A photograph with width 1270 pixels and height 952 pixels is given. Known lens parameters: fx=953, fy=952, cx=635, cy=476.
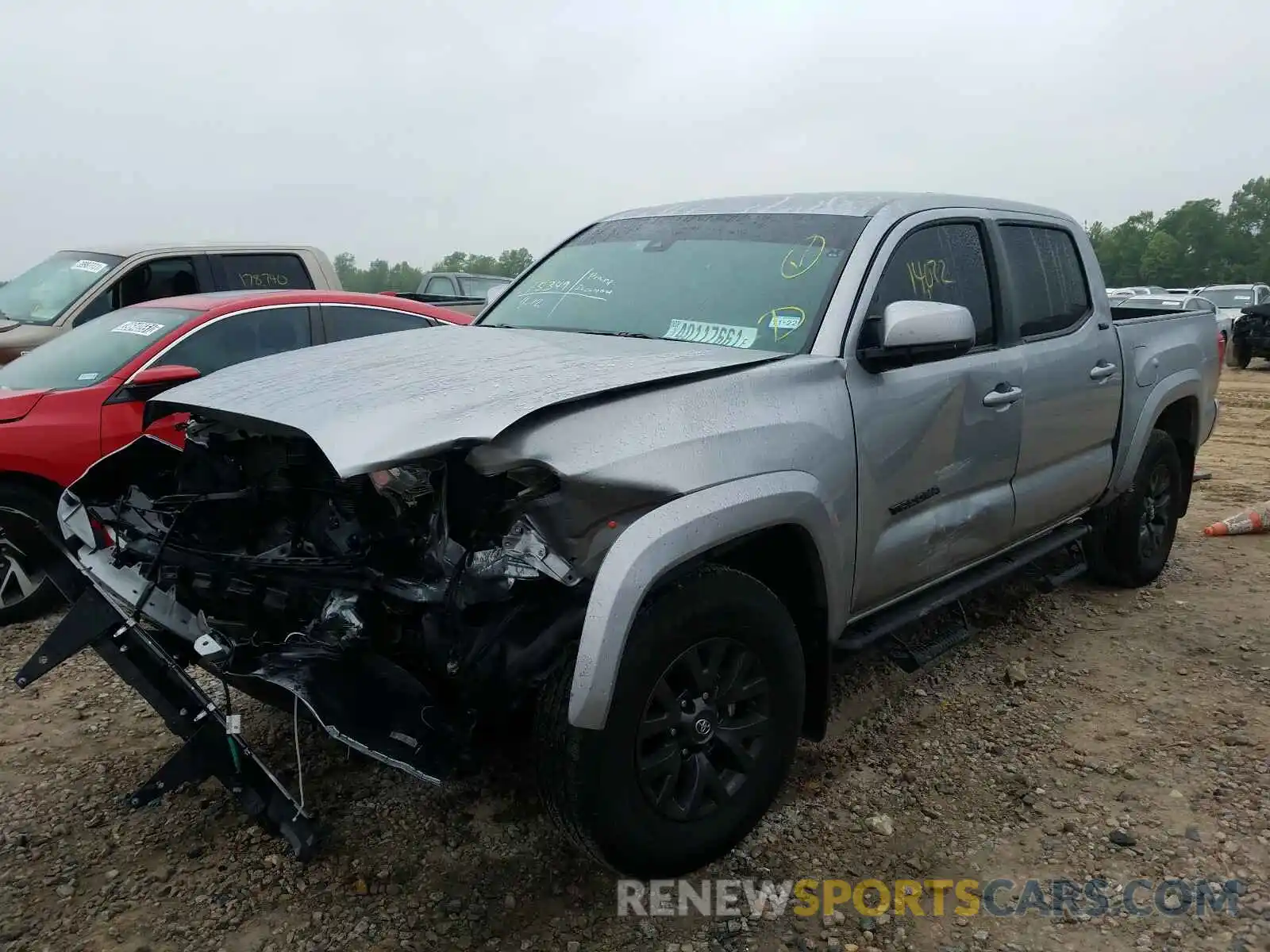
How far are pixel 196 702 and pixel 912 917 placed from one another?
198 cm

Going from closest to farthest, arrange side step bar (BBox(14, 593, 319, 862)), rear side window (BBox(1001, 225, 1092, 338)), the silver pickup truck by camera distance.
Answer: the silver pickup truck, side step bar (BBox(14, 593, 319, 862)), rear side window (BBox(1001, 225, 1092, 338))

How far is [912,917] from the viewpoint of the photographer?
256cm

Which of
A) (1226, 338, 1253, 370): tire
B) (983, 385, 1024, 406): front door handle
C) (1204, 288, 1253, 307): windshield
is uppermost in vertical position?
(983, 385, 1024, 406): front door handle

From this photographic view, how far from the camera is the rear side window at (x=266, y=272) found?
26.8ft

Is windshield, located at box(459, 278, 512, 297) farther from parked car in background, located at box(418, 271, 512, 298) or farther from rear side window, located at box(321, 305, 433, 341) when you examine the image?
rear side window, located at box(321, 305, 433, 341)

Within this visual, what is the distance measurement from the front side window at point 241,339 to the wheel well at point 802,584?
10.4 ft

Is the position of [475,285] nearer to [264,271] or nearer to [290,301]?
[264,271]

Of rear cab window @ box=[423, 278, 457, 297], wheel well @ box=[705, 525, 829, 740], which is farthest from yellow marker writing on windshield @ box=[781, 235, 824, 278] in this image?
rear cab window @ box=[423, 278, 457, 297]

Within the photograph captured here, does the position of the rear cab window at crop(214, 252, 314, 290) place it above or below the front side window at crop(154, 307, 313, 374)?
above

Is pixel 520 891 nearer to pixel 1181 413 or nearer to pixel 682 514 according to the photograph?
pixel 682 514

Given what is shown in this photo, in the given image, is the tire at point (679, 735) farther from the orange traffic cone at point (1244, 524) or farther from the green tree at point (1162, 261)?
the green tree at point (1162, 261)

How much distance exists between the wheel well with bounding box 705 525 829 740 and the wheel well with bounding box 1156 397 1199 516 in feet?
10.5

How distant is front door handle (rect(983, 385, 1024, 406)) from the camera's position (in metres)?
3.45

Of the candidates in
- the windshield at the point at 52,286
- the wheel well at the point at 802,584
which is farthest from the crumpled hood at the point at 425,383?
the windshield at the point at 52,286
